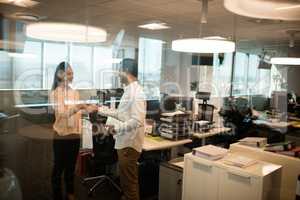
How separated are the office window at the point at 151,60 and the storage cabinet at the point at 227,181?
10.9 feet

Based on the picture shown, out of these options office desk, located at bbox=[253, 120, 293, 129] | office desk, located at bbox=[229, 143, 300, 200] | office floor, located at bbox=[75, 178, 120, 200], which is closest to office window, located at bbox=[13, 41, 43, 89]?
office floor, located at bbox=[75, 178, 120, 200]

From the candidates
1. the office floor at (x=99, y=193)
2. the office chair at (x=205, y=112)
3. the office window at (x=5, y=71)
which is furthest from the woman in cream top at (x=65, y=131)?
the office window at (x=5, y=71)

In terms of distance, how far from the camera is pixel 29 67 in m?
4.82

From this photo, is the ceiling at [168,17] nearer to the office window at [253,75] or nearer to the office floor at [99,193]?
the office window at [253,75]

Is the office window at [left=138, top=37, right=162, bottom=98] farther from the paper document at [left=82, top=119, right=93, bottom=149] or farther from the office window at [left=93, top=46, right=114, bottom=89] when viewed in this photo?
the paper document at [left=82, top=119, right=93, bottom=149]

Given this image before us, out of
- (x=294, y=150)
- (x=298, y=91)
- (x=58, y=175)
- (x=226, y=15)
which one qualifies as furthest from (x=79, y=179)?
(x=298, y=91)

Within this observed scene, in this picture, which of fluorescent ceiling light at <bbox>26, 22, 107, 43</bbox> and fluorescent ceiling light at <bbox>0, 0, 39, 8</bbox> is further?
fluorescent ceiling light at <bbox>26, 22, 107, 43</bbox>

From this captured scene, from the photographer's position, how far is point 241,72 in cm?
536

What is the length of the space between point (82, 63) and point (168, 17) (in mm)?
2292

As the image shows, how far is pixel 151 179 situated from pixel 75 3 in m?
2.38

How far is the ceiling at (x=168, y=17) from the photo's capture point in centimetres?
316

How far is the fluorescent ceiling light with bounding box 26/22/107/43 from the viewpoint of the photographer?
3.94 m

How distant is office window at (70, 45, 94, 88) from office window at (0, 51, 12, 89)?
3.50 feet

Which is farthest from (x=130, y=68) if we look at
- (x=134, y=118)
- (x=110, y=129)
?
(x=110, y=129)
